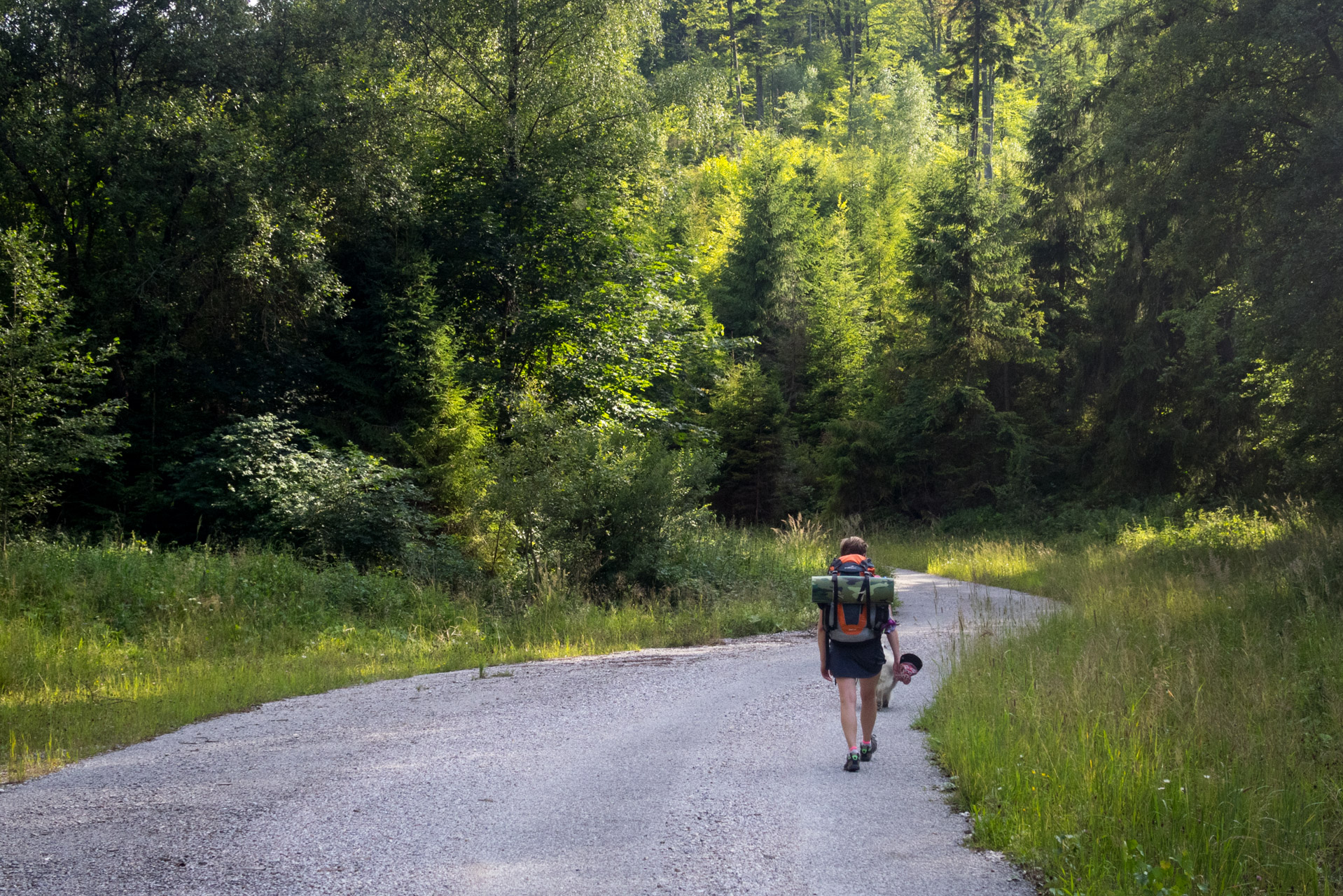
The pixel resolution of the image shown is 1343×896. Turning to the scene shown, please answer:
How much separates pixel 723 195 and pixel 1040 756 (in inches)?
1863

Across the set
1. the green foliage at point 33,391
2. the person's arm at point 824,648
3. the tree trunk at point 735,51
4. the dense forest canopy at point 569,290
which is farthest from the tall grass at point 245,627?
the tree trunk at point 735,51

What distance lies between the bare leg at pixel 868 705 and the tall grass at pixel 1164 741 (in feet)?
1.80

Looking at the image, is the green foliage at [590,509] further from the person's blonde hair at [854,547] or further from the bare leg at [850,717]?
the bare leg at [850,717]

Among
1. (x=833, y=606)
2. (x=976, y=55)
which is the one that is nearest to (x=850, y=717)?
(x=833, y=606)

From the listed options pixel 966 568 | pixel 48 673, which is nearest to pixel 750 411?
pixel 966 568

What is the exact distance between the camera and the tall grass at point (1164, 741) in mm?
4211

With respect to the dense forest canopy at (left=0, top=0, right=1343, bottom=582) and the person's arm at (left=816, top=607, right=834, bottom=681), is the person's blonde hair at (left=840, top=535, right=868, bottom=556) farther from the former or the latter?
the dense forest canopy at (left=0, top=0, right=1343, bottom=582)

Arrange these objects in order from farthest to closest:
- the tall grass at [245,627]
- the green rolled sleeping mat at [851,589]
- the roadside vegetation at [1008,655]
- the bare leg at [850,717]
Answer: the tall grass at [245,627]
the green rolled sleeping mat at [851,589]
the bare leg at [850,717]
the roadside vegetation at [1008,655]

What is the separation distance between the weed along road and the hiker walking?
0.45 metres

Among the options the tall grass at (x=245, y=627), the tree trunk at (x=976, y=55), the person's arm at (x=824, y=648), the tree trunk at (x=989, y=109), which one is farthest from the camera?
the tree trunk at (x=989, y=109)

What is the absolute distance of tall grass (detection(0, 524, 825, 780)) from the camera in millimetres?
8356

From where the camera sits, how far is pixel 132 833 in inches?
190

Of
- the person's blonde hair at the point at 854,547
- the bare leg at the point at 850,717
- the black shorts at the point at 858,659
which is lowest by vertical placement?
the bare leg at the point at 850,717

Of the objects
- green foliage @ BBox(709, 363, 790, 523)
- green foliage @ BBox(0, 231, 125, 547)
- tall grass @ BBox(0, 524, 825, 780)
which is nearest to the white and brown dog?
tall grass @ BBox(0, 524, 825, 780)
